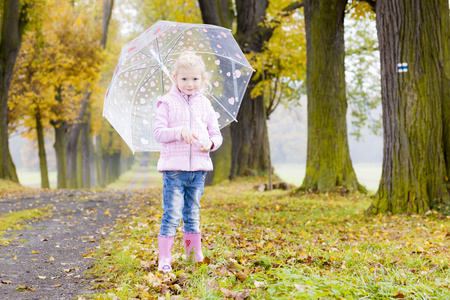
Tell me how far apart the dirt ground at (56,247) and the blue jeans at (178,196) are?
0.89 meters

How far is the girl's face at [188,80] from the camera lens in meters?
3.69

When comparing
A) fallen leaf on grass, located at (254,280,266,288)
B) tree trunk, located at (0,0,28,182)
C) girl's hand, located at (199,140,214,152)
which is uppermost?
tree trunk, located at (0,0,28,182)

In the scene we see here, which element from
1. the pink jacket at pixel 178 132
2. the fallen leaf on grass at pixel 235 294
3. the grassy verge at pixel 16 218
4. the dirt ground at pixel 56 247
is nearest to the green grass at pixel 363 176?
the dirt ground at pixel 56 247

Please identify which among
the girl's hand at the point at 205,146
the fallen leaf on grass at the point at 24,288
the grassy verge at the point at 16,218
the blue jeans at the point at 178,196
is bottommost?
the fallen leaf on grass at the point at 24,288

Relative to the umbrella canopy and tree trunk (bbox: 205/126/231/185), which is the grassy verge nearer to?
the umbrella canopy

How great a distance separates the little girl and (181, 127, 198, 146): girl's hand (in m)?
0.05

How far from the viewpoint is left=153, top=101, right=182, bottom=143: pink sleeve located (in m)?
3.56

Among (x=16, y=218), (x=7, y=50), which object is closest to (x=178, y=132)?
(x=16, y=218)

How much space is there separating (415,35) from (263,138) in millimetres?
10038

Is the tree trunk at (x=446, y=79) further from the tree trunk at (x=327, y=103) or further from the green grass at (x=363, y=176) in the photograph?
the green grass at (x=363, y=176)

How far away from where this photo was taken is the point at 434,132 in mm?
6598

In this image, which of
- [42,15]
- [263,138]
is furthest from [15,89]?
[263,138]

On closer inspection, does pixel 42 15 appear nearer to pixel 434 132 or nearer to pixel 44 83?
pixel 44 83

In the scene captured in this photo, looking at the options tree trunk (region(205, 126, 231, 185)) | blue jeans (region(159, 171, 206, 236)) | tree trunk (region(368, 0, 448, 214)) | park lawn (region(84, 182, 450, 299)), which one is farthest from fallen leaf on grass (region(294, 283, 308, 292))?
tree trunk (region(205, 126, 231, 185))
